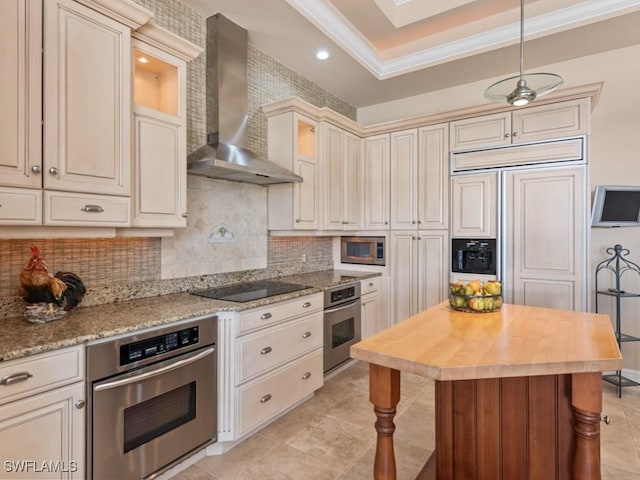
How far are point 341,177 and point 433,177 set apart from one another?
3.16ft

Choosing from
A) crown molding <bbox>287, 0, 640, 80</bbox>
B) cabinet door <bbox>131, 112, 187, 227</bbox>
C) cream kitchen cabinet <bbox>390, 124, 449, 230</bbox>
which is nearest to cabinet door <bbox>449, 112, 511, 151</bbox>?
→ cream kitchen cabinet <bbox>390, 124, 449, 230</bbox>

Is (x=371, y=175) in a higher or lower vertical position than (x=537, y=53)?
lower

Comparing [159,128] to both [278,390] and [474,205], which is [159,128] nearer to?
[278,390]

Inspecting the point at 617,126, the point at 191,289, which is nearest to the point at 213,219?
the point at 191,289

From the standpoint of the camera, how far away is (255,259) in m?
3.22

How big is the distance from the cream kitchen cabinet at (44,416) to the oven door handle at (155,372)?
93mm

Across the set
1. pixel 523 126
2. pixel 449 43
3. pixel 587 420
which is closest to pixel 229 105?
pixel 449 43

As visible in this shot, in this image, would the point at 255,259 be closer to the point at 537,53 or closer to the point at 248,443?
the point at 248,443

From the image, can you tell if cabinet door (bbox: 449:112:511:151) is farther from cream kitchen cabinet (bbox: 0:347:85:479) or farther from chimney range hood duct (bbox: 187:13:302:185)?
cream kitchen cabinet (bbox: 0:347:85:479)

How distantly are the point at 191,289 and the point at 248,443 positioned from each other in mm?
1138

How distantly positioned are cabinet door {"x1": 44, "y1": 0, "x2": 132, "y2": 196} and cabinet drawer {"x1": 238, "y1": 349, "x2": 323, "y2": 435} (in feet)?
4.79

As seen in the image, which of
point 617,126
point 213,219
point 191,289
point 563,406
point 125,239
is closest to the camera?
point 563,406

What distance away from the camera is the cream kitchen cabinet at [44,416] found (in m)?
1.32

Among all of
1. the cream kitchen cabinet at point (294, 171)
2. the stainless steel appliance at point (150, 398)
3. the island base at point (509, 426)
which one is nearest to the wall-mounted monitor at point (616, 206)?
the island base at point (509, 426)
